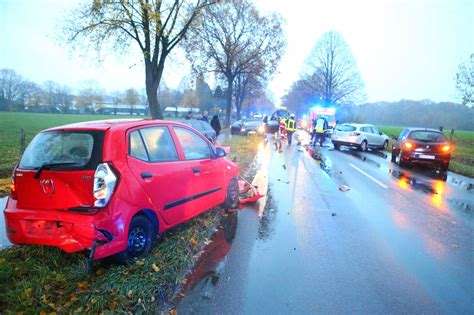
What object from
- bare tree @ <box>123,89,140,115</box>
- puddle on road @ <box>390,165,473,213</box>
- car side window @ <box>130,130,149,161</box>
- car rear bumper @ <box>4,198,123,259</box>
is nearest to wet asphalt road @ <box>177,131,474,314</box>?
puddle on road @ <box>390,165,473,213</box>

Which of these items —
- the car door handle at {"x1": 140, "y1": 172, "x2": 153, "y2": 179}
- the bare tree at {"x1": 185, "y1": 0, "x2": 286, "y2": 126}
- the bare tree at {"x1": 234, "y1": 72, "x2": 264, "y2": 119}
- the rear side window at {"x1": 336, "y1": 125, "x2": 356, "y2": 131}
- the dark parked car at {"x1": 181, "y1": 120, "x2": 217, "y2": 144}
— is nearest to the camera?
the car door handle at {"x1": 140, "y1": 172, "x2": 153, "y2": 179}

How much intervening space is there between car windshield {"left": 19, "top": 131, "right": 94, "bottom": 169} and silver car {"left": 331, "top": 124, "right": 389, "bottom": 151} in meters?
17.9

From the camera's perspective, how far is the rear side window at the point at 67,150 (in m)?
3.35

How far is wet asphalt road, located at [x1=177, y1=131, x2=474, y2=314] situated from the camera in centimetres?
319

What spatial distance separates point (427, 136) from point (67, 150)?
13674mm

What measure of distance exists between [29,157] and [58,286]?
4.81 feet

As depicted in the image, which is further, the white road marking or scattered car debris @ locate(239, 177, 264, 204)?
the white road marking

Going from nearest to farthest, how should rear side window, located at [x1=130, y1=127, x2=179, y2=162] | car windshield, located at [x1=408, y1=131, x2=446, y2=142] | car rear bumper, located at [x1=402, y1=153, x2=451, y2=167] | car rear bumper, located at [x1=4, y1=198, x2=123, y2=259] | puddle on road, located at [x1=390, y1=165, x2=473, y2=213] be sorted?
car rear bumper, located at [x1=4, y1=198, x2=123, y2=259] → rear side window, located at [x1=130, y1=127, x2=179, y2=162] → puddle on road, located at [x1=390, y1=165, x2=473, y2=213] → car rear bumper, located at [x1=402, y1=153, x2=451, y2=167] → car windshield, located at [x1=408, y1=131, x2=446, y2=142]

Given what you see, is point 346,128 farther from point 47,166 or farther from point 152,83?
point 47,166

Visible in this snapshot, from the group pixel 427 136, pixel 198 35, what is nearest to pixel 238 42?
pixel 198 35

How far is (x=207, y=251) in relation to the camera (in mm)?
4285

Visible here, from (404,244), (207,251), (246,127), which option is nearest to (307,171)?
(404,244)

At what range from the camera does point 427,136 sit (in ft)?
42.8

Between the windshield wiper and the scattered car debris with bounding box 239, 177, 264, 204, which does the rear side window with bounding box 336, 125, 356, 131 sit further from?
the windshield wiper
